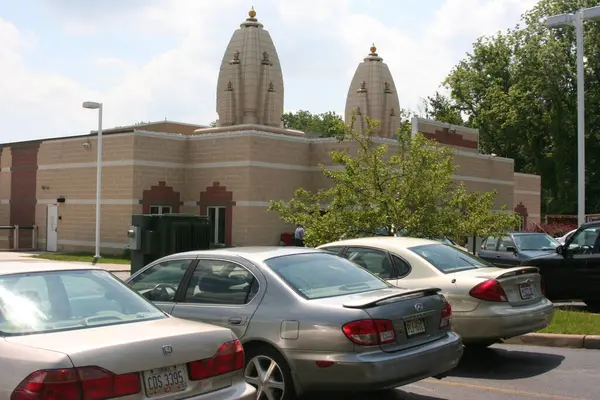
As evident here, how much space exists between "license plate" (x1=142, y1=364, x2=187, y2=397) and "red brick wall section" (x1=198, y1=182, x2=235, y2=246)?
26904mm

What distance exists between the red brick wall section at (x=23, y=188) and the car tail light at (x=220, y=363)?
1343 inches

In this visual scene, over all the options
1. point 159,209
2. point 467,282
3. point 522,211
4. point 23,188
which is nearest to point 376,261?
point 467,282

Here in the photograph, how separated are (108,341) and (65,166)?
108ft

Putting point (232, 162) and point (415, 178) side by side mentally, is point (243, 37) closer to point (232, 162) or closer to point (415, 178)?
point (232, 162)

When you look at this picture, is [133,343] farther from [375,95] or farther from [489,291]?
[375,95]

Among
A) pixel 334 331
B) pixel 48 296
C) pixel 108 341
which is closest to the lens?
pixel 108 341

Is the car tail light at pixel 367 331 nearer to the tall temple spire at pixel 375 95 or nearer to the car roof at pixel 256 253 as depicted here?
the car roof at pixel 256 253

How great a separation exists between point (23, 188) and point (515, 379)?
33.8 metres

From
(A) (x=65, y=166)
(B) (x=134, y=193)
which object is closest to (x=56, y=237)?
(A) (x=65, y=166)

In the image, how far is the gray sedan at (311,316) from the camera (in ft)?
20.6

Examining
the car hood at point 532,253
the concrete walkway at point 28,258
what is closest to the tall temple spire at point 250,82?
the concrete walkway at point 28,258

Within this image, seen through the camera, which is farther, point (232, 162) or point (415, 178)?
point (232, 162)

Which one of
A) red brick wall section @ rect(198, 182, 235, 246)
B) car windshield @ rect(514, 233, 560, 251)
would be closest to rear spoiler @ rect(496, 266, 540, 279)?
car windshield @ rect(514, 233, 560, 251)

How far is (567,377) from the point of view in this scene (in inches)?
Result: 331
